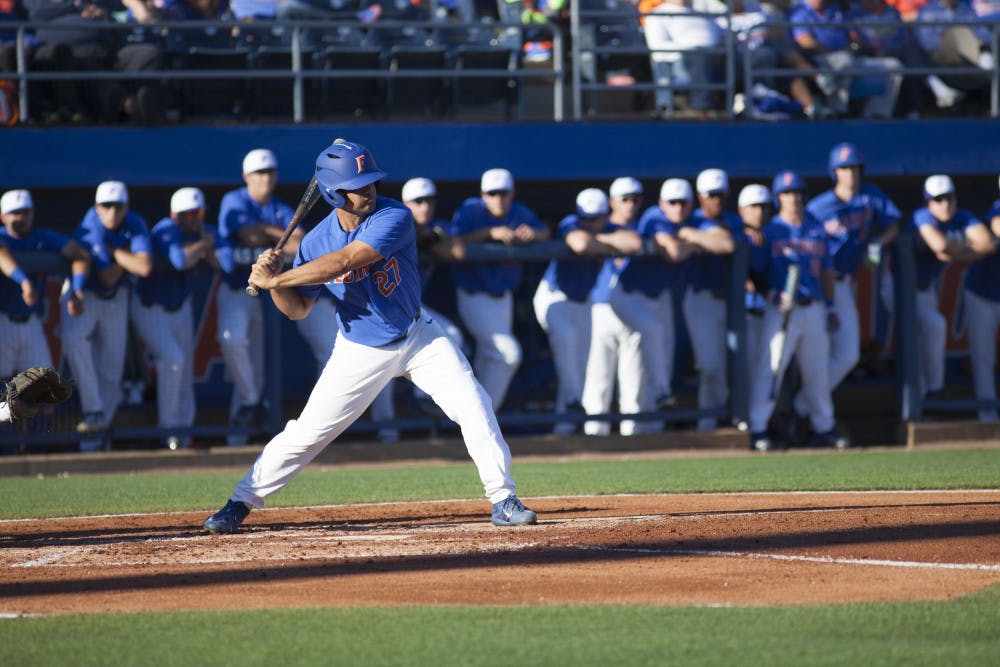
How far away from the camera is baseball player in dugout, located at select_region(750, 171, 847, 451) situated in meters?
11.1

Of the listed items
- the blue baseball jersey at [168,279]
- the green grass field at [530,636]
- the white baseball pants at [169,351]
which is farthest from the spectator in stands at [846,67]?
the green grass field at [530,636]

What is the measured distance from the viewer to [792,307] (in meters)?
11.1

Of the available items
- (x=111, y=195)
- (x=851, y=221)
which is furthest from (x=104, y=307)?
(x=851, y=221)

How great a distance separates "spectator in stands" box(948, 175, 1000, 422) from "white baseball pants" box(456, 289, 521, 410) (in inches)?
152

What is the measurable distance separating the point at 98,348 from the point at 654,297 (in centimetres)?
432

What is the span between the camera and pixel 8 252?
10148mm

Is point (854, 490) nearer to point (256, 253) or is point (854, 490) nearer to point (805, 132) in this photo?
point (256, 253)

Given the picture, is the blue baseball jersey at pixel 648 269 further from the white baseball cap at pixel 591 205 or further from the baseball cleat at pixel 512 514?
the baseball cleat at pixel 512 514

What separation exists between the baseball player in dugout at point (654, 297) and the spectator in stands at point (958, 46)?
4.18 metres

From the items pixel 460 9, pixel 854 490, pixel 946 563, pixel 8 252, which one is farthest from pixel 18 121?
pixel 946 563

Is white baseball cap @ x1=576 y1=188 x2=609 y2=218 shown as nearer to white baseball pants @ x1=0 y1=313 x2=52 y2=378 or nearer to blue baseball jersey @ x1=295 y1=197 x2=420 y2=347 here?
white baseball pants @ x1=0 y1=313 x2=52 y2=378

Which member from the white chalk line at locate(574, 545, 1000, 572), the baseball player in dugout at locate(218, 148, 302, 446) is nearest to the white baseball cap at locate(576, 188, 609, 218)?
the baseball player in dugout at locate(218, 148, 302, 446)

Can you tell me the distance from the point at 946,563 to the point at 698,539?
1134mm

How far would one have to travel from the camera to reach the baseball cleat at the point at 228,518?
6719 millimetres
